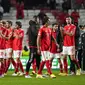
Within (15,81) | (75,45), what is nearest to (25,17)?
(75,45)

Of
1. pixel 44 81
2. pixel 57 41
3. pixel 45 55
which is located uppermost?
pixel 57 41

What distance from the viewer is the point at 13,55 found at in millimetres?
20578

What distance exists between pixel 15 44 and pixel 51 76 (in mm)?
2038

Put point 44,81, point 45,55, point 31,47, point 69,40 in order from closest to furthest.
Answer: point 44,81 < point 45,55 < point 31,47 < point 69,40

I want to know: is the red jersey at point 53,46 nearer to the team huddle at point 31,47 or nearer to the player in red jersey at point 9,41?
the team huddle at point 31,47

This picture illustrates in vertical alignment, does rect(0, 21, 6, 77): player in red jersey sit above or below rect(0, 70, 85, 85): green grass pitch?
above

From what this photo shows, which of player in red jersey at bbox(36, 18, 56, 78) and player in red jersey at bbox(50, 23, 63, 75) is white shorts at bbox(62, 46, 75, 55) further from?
player in red jersey at bbox(36, 18, 56, 78)

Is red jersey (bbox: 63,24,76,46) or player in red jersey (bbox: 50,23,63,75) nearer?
red jersey (bbox: 63,24,76,46)

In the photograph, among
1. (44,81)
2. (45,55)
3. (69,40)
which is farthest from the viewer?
(69,40)

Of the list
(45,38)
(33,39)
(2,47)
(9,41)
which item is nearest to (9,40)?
(9,41)

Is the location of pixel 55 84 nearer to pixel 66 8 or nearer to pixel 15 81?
pixel 15 81

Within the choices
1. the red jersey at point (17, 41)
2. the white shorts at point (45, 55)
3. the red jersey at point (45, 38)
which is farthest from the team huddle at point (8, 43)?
the white shorts at point (45, 55)

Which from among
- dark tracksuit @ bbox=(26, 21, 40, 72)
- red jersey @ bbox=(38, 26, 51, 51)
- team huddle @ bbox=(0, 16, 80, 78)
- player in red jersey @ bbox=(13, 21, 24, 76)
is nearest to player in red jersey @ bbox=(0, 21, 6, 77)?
team huddle @ bbox=(0, 16, 80, 78)

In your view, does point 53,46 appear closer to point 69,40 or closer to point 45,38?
point 69,40
